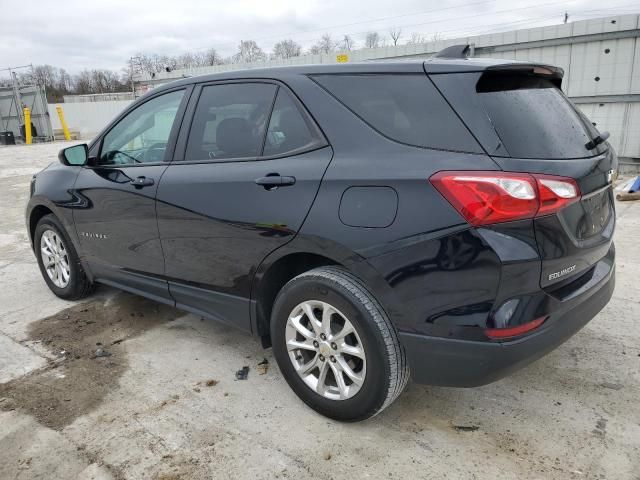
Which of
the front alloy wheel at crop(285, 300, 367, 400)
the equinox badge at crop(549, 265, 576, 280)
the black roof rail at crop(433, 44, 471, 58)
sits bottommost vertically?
the front alloy wheel at crop(285, 300, 367, 400)

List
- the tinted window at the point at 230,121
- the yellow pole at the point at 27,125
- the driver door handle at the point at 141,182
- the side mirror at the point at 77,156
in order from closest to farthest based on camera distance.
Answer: the tinted window at the point at 230,121 < the driver door handle at the point at 141,182 < the side mirror at the point at 77,156 < the yellow pole at the point at 27,125

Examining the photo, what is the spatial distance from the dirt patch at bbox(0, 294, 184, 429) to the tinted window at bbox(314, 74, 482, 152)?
2.15 metres

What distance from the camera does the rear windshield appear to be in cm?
206

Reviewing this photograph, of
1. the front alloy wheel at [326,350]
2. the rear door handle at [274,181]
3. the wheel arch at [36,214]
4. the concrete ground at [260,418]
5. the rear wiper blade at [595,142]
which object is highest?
the rear wiper blade at [595,142]

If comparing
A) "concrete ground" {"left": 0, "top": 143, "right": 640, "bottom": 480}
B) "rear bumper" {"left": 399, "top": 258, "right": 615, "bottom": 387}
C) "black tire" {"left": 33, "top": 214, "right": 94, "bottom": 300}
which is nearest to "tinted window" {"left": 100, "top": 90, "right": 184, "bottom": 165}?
"black tire" {"left": 33, "top": 214, "right": 94, "bottom": 300}

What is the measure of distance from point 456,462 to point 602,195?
143cm

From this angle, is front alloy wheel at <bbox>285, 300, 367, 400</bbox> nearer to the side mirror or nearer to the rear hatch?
the rear hatch

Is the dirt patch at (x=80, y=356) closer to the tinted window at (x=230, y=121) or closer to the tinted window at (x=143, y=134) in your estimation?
the tinted window at (x=143, y=134)

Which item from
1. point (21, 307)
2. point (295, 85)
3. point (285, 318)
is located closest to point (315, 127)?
point (295, 85)

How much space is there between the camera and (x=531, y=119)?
2.19m

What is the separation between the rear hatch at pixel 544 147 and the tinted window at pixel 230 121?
0.99m

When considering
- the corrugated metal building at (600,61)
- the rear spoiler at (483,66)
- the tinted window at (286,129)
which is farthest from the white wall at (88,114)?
the rear spoiler at (483,66)

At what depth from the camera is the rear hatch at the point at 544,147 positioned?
6.61 feet

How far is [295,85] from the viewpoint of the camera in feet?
8.49
